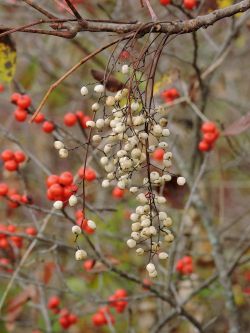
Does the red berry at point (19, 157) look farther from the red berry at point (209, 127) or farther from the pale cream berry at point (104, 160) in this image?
the pale cream berry at point (104, 160)

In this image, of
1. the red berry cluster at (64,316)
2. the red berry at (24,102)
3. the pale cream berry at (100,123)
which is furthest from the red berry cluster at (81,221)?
the red berry cluster at (64,316)

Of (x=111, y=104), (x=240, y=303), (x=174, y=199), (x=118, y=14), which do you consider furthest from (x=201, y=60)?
(x=111, y=104)

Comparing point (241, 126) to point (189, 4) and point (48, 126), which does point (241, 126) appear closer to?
point (189, 4)

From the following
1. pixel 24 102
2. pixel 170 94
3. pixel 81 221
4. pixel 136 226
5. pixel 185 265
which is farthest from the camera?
pixel 185 265

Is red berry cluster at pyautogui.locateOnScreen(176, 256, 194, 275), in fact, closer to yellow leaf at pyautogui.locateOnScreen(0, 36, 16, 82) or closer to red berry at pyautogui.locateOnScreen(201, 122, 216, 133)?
red berry at pyautogui.locateOnScreen(201, 122, 216, 133)

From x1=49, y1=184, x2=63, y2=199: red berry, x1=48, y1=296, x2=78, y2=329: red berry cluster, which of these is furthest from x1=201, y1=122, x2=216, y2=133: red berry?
x1=48, y1=296, x2=78, y2=329: red berry cluster

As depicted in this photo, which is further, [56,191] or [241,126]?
[241,126]

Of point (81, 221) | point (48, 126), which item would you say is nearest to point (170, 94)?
point (48, 126)
